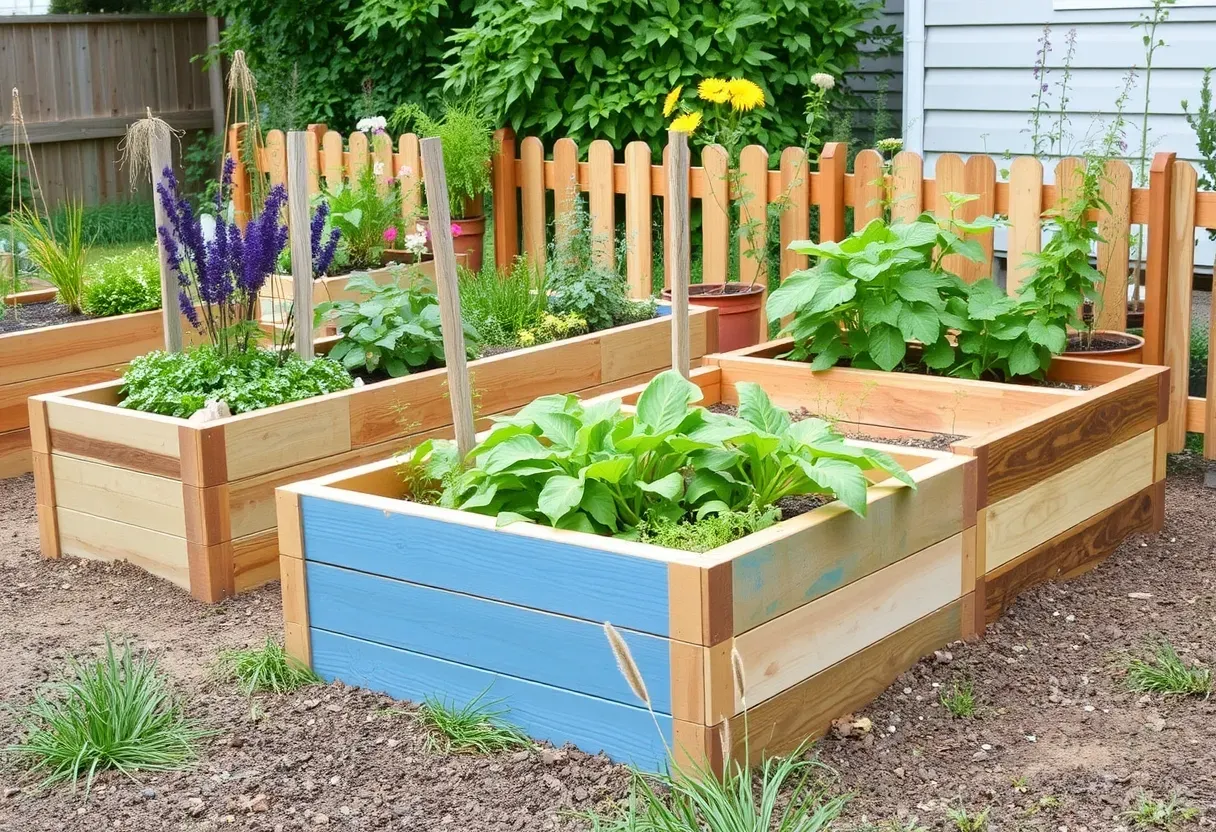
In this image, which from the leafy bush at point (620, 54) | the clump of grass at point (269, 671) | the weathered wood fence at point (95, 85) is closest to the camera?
the clump of grass at point (269, 671)

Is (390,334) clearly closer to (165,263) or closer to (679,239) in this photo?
(165,263)

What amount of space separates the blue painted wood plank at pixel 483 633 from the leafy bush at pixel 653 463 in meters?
0.24

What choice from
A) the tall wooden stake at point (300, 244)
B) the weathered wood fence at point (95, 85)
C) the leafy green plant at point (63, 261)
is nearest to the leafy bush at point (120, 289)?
the leafy green plant at point (63, 261)

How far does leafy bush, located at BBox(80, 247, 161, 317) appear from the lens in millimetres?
6422

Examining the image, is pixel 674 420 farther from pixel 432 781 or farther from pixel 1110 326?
pixel 1110 326

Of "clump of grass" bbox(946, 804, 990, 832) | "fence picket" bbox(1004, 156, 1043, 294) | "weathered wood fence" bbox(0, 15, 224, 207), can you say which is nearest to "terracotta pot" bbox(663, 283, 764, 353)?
"fence picket" bbox(1004, 156, 1043, 294)

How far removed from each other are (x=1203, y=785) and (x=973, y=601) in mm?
871

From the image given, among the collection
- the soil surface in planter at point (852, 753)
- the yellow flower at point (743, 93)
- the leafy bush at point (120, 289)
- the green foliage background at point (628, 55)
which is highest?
the green foliage background at point (628, 55)

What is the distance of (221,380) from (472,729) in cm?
192

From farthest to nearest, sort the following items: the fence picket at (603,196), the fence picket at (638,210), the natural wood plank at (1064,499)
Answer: the fence picket at (603,196) < the fence picket at (638,210) < the natural wood plank at (1064,499)

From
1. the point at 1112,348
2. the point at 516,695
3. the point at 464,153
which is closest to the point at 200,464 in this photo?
the point at 516,695

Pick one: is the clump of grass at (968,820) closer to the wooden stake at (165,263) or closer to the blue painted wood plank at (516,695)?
the blue painted wood plank at (516,695)

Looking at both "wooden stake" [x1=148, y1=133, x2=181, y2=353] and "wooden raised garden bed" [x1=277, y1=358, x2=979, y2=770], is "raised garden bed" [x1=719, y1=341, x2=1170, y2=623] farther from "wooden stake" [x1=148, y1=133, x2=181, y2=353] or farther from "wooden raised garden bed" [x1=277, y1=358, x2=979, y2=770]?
"wooden stake" [x1=148, y1=133, x2=181, y2=353]

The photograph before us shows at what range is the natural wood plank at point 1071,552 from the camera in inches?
153
